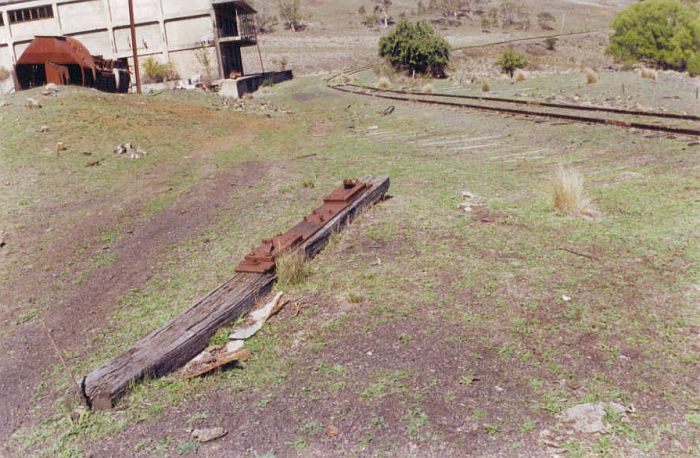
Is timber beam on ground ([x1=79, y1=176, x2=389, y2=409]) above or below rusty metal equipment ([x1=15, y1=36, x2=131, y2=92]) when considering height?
below

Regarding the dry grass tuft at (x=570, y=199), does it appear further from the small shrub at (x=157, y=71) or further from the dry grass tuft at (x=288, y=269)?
the small shrub at (x=157, y=71)

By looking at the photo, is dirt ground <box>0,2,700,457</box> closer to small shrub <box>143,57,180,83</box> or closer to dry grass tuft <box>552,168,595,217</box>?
dry grass tuft <box>552,168,595,217</box>

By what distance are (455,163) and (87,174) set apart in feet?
21.0

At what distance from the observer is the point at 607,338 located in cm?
330

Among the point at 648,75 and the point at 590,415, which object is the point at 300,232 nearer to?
the point at 590,415

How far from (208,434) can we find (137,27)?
35029 millimetres

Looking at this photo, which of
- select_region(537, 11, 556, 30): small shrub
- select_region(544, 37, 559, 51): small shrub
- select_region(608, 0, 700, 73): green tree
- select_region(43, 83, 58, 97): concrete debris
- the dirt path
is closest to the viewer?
the dirt path

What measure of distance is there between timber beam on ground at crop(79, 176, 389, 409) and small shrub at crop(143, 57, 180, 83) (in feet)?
99.6

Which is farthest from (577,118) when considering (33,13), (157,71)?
(33,13)

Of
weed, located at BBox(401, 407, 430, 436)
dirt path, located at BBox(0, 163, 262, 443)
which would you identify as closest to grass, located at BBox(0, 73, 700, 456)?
weed, located at BBox(401, 407, 430, 436)

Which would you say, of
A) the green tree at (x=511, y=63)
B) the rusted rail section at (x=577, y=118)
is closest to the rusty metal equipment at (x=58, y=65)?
the rusted rail section at (x=577, y=118)

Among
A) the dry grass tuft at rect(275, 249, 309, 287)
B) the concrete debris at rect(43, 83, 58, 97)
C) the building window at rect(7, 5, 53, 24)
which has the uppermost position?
the building window at rect(7, 5, 53, 24)

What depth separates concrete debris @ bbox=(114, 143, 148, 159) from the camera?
11.0 meters

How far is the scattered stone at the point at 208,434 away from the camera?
272 cm
